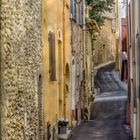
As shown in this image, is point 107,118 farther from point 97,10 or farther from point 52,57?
point 52,57

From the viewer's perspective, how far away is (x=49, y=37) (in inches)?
615

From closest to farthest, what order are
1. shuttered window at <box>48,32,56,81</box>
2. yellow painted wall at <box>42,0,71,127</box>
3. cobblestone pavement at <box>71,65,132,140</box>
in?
yellow painted wall at <box>42,0,71,127</box>, shuttered window at <box>48,32,56,81</box>, cobblestone pavement at <box>71,65,132,140</box>

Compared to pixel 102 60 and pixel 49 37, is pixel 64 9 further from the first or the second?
pixel 102 60

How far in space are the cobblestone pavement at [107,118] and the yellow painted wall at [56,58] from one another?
1400 millimetres

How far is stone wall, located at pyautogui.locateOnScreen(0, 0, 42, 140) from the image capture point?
30.7 feet

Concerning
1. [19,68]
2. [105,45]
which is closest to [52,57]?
[19,68]

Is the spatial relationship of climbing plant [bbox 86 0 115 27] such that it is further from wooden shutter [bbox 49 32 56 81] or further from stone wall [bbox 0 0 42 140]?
stone wall [bbox 0 0 42 140]

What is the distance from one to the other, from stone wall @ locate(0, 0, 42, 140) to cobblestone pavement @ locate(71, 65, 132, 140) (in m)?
6.30

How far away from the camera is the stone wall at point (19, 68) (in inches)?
369

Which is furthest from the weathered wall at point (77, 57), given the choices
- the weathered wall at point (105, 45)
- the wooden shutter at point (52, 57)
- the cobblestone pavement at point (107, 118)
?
the weathered wall at point (105, 45)

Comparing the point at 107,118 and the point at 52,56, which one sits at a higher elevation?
the point at 52,56

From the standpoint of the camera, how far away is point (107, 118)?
25.0 meters

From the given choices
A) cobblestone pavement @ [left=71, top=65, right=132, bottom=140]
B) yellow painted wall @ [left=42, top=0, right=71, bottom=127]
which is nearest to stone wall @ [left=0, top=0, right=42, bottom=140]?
yellow painted wall @ [left=42, top=0, right=71, bottom=127]

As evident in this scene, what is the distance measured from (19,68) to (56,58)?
21.8 feet
